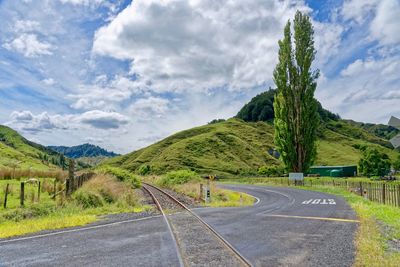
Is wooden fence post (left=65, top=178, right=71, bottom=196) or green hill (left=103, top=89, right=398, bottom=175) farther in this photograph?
green hill (left=103, top=89, right=398, bottom=175)

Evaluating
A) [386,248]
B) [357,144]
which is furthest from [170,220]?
[357,144]

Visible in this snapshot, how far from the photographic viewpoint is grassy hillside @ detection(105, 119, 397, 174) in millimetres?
119938

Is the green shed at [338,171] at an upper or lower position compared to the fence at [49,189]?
upper

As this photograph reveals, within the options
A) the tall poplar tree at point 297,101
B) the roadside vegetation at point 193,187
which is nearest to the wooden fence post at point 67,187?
the roadside vegetation at point 193,187

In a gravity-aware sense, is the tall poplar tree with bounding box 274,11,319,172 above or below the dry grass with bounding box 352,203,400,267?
above

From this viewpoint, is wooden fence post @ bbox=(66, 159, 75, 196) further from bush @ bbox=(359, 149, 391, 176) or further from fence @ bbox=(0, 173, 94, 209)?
bush @ bbox=(359, 149, 391, 176)

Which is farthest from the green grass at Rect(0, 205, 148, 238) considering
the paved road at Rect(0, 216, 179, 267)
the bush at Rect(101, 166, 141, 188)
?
the bush at Rect(101, 166, 141, 188)

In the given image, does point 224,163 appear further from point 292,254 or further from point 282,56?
point 292,254

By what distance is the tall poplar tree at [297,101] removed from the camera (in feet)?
134

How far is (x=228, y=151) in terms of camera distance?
455ft

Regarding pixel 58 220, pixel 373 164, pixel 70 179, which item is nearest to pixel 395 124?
pixel 58 220

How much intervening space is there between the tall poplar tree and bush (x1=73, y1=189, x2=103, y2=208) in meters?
29.5

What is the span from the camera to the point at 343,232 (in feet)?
31.1

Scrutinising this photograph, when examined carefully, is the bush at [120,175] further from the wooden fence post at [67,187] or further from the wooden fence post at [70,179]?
the wooden fence post at [67,187]
